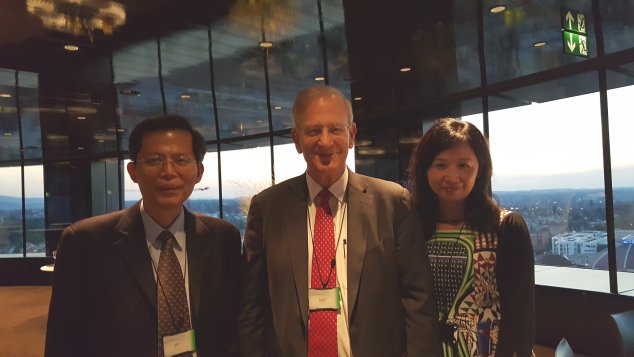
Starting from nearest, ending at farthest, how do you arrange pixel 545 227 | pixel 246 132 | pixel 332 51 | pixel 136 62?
pixel 545 227 < pixel 332 51 < pixel 136 62 < pixel 246 132

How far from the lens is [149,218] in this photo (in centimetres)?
175

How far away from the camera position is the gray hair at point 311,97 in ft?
5.75

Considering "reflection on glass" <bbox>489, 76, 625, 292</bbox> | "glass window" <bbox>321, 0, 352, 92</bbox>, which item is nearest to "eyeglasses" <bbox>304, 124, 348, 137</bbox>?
"glass window" <bbox>321, 0, 352, 92</bbox>

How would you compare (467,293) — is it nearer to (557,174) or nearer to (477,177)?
(477,177)

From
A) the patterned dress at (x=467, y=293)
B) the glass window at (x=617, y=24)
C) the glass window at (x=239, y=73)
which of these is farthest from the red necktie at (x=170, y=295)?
the glass window at (x=617, y=24)

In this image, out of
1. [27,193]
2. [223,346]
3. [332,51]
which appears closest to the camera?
[223,346]

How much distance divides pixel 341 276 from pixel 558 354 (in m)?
1.12

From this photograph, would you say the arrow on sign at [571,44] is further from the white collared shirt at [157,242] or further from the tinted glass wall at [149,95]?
the white collared shirt at [157,242]

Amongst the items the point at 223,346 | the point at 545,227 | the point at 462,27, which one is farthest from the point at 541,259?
the point at 223,346

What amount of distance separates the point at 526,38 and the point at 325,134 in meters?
4.56

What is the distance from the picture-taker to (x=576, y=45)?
186 inches

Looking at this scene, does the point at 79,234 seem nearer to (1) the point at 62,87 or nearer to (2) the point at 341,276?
(2) the point at 341,276

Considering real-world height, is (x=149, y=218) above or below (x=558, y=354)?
above

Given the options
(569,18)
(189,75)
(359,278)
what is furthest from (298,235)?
(189,75)
